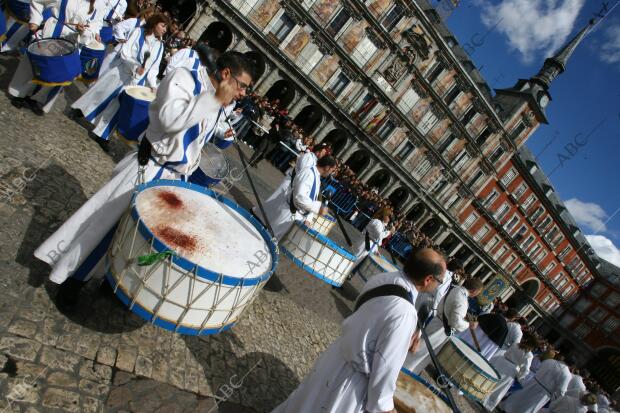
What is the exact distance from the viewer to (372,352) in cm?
269

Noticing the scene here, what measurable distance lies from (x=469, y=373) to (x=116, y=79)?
24.1 ft

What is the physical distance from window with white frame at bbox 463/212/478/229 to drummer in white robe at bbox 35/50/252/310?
40.5 meters

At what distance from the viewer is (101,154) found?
247 inches

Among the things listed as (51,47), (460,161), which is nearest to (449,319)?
(51,47)

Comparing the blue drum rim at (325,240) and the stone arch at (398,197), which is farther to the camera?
the stone arch at (398,197)

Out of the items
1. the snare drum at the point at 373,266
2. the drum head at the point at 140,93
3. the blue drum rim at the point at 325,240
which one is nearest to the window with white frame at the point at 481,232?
the snare drum at the point at 373,266

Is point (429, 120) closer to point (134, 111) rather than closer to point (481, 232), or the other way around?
point (481, 232)

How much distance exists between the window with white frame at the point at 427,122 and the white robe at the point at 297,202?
29.1m

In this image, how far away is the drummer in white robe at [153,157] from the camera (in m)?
3.10

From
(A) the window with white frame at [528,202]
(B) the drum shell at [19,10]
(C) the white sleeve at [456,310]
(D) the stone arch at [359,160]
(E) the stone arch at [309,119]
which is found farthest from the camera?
(A) the window with white frame at [528,202]

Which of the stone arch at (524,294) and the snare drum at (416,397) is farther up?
the stone arch at (524,294)

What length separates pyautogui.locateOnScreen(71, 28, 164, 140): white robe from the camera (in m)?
6.02

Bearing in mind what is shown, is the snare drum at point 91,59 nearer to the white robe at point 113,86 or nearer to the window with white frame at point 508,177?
the white robe at point 113,86

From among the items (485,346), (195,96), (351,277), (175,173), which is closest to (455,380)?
(485,346)
